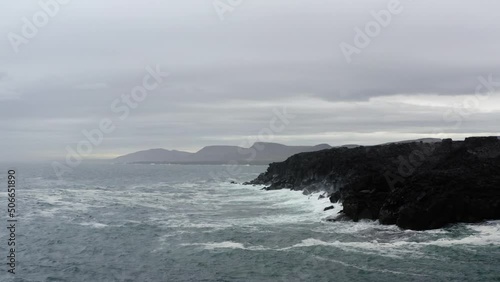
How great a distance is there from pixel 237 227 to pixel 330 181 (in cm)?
2750

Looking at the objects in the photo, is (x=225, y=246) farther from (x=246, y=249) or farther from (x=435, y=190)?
(x=435, y=190)

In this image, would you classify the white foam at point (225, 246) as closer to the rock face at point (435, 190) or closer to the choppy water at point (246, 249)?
the choppy water at point (246, 249)

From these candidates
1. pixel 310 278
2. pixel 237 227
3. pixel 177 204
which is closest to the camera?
pixel 310 278

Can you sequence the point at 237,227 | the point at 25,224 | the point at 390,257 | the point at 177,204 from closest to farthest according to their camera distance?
1. the point at 390,257
2. the point at 237,227
3. the point at 25,224
4. the point at 177,204

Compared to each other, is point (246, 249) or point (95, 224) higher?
point (95, 224)

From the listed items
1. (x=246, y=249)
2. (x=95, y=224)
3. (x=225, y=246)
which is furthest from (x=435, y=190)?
(x=95, y=224)

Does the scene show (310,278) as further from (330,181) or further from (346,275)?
(330,181)

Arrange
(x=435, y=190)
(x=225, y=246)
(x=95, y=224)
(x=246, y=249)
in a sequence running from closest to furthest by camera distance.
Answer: (x=246, y=249) → (x=225, y=246) → (x=435, y=190) → (x=95, y=224)

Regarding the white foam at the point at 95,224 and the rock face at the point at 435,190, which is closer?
Answer: the rock face at the point at 435,190

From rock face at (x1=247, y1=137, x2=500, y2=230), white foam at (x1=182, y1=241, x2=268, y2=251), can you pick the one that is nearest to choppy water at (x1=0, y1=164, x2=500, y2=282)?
white foam at (x1=182, y1=241, x2=268, y2=251)

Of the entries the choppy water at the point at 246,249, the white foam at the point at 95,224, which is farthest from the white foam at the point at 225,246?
the white foam at the point at 95,224

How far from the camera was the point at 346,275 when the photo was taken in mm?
25234

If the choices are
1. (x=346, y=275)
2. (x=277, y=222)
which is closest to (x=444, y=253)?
(x=346, y=275)

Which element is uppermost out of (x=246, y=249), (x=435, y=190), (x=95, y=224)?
(x=435, y=190)
